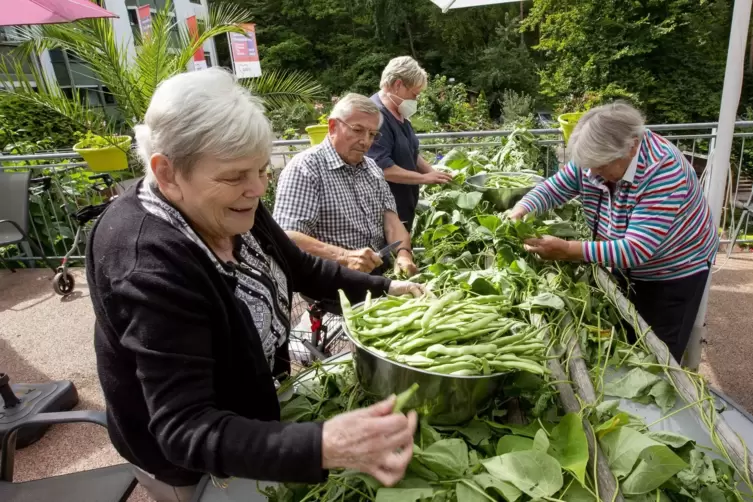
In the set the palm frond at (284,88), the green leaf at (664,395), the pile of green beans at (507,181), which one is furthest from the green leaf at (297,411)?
the palm frond at (284,88)

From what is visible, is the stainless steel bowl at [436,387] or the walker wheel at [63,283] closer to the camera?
the stainless steel bowl at [436,387]

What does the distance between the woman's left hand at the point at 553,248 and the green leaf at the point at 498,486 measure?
1.32 metres

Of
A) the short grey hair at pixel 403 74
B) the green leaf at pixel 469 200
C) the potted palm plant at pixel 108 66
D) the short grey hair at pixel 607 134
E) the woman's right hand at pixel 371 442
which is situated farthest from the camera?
the potted palm plant at pixel 108 66

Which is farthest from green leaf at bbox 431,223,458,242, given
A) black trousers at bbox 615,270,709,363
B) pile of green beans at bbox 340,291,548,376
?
pile of green beans at bbox 340,291,548,376

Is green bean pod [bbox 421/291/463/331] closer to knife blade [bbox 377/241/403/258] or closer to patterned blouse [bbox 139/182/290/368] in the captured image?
patterned blouse [bbox 139/182/290/368]

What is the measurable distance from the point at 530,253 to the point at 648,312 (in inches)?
32.0

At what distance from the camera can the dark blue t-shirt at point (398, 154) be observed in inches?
136

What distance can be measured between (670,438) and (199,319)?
3.81 feet

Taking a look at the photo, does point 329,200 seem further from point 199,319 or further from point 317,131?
point 317,131

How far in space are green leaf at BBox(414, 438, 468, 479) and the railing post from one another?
2.33m

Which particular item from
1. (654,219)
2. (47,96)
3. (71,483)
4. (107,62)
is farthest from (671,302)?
(47,96)

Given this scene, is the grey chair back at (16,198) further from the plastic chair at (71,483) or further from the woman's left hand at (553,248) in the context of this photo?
the woman's left hand at (553,248)

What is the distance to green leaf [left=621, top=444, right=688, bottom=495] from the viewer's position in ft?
3.43

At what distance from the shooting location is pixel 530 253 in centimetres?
228
